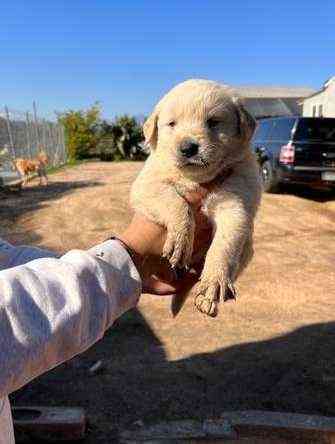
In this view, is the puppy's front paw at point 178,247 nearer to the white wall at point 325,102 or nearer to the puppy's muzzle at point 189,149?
the puppy's muzzle at point 189,149

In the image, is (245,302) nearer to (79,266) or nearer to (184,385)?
(184,385)

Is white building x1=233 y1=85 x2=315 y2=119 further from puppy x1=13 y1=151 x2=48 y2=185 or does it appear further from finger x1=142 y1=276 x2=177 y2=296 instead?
finger x1=142 y1=276 x2=177 y2=296

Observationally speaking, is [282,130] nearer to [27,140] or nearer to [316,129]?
[316,129]

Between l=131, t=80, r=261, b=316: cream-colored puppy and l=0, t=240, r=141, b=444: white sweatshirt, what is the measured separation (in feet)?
2.02

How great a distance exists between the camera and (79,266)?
1674 mm

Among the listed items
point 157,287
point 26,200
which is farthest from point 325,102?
point 157,287

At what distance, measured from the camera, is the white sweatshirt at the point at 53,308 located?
1.44 metres

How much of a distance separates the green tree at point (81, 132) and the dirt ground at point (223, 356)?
25.8m

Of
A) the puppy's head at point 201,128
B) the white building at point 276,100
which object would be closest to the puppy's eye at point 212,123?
the puppy's head at point 201,128

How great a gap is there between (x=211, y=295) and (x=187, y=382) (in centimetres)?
Answer: 346

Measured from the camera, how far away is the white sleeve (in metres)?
1.44

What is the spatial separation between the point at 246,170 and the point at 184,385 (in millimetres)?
3213

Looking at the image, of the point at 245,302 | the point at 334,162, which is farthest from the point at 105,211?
the point at 245,302

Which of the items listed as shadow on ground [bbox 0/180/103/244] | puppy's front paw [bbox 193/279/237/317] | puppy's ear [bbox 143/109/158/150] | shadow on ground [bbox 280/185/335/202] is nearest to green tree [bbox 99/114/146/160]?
shadow on ground [bbox 0/180/103/244]
